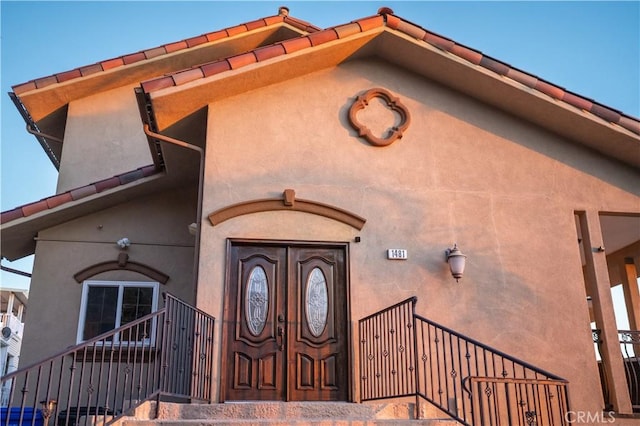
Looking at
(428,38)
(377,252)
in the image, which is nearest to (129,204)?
(377,252)

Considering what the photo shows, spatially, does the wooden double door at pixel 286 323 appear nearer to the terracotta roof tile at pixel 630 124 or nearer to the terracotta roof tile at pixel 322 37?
the terracotta roof tile at pixel 322 37

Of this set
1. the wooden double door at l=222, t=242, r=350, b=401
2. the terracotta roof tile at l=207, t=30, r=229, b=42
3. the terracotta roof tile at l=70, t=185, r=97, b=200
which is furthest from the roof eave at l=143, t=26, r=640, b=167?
the terracotta roof tile at l=207, t=30, r=229, b=42

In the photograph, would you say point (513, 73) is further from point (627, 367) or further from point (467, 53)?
point (627, 367)

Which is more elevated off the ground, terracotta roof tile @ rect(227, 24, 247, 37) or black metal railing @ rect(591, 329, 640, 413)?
terracotta roof tile @ rect(227, 24, 247, 37)

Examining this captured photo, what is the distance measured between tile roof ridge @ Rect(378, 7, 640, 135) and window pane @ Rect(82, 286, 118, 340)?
5.91 m

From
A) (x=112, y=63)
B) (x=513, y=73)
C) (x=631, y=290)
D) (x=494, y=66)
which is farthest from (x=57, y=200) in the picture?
(x=631, y=290)

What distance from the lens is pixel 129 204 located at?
9.88 m

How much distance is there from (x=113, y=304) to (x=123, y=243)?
968 millimetres

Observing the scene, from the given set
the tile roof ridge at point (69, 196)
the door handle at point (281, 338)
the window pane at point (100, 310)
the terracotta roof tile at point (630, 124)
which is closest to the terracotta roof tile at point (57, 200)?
the tile roof ridge at point (69, 196)

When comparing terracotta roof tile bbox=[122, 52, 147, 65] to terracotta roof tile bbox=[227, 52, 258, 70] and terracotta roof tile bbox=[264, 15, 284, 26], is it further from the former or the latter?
terracotta roof tile bbox=[227, 52, 258, 70]

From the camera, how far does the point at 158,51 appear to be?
11172 millimetres

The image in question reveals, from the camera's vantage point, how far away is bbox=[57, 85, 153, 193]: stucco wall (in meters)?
10.9

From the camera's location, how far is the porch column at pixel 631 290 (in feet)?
36.1

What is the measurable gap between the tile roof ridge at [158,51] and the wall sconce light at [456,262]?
6165 millimetres
